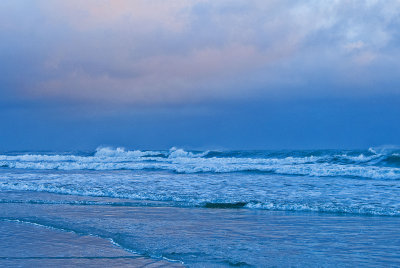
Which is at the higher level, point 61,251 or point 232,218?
point 232,218

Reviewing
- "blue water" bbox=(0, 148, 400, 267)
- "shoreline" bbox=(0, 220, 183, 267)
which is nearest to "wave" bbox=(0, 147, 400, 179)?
"blue water" bbox=(0, 148, 400, 267)

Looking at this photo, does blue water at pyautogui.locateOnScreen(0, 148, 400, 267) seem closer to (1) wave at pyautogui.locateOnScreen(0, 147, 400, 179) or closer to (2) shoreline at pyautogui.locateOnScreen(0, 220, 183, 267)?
(2) shoreline at pyautogui.locateOnScreen(0, 220, 183, 267)

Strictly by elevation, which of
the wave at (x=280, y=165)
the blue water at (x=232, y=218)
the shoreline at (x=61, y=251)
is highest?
the wave at (x=280, y=165)

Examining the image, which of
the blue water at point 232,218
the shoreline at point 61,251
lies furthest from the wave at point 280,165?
the shoreline at point 61,251

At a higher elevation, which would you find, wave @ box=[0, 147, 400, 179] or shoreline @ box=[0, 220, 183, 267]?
wave @ box=[0, 147, 400, 179]

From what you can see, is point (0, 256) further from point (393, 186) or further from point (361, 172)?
point (361, 172)

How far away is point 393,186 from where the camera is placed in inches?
615

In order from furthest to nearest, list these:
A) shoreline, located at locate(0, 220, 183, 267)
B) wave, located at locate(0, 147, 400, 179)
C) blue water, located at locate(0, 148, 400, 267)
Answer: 1. wave, located at locate(0, 147, 400, 179)
2. blue water, located at locate(0, 148, 400, 267)
3. shoreline, located at locate(0, 220, 183, 267)

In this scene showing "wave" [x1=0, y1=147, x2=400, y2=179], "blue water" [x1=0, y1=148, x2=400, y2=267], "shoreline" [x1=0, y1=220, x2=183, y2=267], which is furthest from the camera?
"wave" [x1=0, y1=147, x2=400, y2=179]

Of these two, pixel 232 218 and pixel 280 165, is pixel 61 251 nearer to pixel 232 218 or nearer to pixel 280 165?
pixel 232 218

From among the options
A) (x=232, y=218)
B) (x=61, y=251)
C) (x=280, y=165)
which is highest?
(x=280, y=165)

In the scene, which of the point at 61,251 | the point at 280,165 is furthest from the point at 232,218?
the point at 280,165

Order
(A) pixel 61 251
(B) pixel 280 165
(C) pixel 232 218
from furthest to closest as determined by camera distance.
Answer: (B) pixel 280 165
(C) pixel 232 218
(A) pixel 61 251

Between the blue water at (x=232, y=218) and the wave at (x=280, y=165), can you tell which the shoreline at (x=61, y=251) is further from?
the wave at (x=280, y=165)
